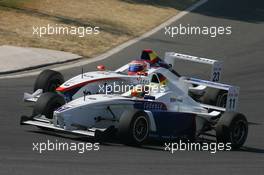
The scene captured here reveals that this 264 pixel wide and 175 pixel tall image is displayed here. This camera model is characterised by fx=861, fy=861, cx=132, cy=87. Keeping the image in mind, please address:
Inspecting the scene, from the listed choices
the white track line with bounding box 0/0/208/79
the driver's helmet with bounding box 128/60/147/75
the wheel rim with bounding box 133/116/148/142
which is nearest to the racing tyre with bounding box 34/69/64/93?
the driver's helmet with bounding box 128/60/147/75

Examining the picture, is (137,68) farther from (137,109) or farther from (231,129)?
(231,129)

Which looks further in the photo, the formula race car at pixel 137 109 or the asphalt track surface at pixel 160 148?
the formula race car at pixel 137 109

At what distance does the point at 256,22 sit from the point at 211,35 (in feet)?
13.4

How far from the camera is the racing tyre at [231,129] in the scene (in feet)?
48.2

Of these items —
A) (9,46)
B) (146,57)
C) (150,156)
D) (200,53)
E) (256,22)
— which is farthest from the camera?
(256,22)

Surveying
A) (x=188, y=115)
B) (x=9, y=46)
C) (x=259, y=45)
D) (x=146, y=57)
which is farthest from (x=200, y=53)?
(x=188, y=115)

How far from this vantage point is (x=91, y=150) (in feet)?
43.4

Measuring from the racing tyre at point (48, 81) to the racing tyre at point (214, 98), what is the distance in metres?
2.95

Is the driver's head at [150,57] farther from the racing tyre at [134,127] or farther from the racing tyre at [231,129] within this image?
the racing tyre at [134,127]

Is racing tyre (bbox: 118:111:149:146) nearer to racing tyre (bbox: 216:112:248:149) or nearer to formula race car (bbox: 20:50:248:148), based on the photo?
A: formula race car (bbox: 20:50:248:148)

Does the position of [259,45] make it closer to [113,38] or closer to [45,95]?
[113,38]

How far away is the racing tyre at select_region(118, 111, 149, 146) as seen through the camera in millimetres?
13773

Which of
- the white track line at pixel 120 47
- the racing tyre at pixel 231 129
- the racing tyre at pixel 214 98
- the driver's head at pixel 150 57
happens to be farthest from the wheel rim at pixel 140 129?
the white track line at pixel 120 47

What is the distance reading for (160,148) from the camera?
1424cm
